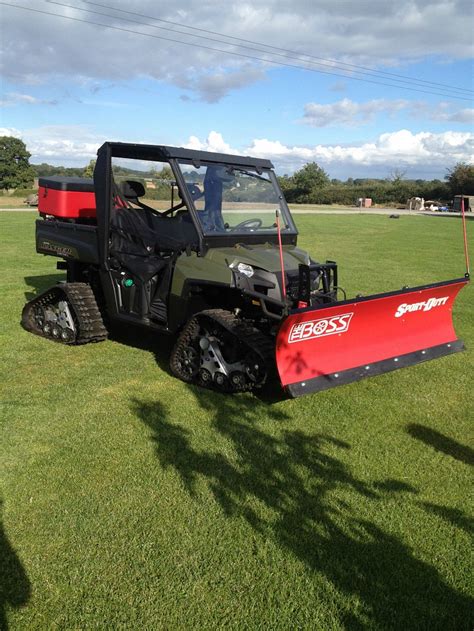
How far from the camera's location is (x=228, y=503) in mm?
3494

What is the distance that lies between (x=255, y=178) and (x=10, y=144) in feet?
296

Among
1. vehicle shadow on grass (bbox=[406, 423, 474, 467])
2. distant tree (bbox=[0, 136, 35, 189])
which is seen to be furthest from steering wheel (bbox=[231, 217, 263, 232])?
distant tree (bbox=[0, 136, 35, 189])

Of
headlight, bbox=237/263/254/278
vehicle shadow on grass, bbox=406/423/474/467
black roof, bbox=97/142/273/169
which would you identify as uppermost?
black roof, bbox=97/142/273/169

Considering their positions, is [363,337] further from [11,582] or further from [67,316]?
[11,582]

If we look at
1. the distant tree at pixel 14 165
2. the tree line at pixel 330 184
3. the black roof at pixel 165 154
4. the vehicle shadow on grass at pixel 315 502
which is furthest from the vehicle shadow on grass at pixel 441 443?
the distant tree at pixel 14 165

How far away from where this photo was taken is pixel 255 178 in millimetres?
6344

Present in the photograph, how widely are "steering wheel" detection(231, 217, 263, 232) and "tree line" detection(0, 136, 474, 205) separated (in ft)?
185

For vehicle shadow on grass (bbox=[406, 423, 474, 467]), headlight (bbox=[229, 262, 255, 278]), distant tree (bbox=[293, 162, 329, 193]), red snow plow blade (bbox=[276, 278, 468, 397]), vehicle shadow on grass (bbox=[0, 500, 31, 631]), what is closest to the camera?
vehicle shadow on grass (bbox=[0, 500, 31, 631])

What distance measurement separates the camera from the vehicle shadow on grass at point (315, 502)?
276 cm

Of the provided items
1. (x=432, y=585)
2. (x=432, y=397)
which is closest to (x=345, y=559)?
(x=432, y=585)

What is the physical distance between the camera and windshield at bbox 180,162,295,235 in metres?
5.64

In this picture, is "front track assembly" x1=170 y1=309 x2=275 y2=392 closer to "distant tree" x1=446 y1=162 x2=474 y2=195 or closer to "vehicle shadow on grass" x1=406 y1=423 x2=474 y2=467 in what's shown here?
"vehicle shadow on grass" x1=406 y1=423 x2=474 y2=467

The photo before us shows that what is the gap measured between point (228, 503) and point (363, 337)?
2404 millimetres

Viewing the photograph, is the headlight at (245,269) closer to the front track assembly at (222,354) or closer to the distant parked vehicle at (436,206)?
the front track assembly at (222,354)
